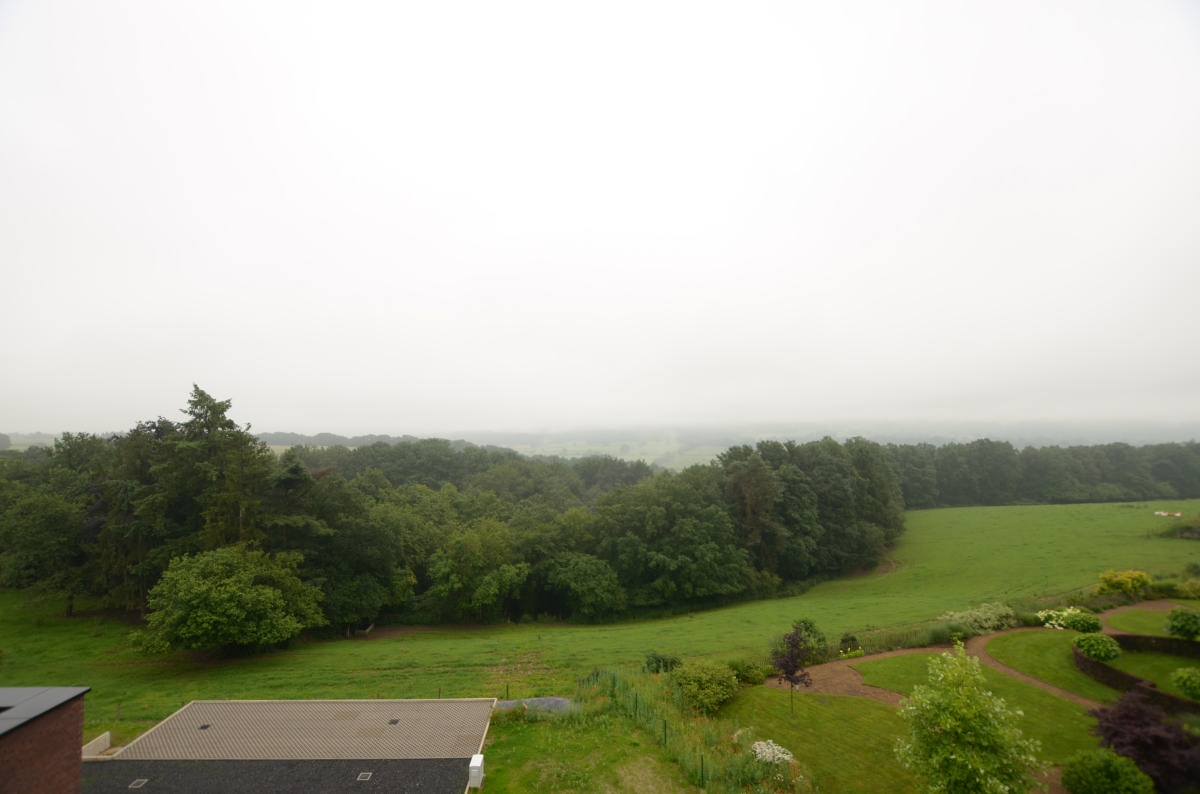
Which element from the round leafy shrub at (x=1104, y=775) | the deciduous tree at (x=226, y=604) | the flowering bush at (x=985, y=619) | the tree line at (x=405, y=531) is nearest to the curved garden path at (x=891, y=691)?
the flowering bush at (x=985, y=619)

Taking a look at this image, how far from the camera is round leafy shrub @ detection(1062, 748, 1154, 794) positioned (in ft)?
31.2

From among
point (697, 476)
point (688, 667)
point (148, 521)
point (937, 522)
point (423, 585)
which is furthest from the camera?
point (937, 522)

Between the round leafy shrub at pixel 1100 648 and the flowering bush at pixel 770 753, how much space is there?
12.3 m

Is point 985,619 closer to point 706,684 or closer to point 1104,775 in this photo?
point 1104,775

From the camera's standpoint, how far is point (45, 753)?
384 inches

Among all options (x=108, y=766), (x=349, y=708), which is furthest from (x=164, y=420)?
(x=349, y=708)

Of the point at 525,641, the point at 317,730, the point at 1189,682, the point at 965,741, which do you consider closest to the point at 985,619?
the point at 1189,682

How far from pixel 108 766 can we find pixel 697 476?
39373 mm

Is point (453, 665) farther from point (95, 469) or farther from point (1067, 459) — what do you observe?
point (1067, 459)

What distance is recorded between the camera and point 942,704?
32.2ft

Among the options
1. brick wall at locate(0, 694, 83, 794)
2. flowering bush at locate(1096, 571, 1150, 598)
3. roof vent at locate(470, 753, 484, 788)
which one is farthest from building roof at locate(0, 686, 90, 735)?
flowering bush at locate(1096, 571, 1150, 598)

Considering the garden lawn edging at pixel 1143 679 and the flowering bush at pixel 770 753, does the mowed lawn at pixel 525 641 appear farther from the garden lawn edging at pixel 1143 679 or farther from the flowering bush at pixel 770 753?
the garden lawn edging at pixel 1143 679

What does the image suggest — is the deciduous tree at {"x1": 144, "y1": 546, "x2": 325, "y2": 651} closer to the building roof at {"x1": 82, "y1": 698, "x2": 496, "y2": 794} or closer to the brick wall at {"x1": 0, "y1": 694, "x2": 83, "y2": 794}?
the building roof at {"x1": 82, "y1": 698, "x2": 496, "y2": 794}

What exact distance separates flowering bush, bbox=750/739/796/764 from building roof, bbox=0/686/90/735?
1694cm
